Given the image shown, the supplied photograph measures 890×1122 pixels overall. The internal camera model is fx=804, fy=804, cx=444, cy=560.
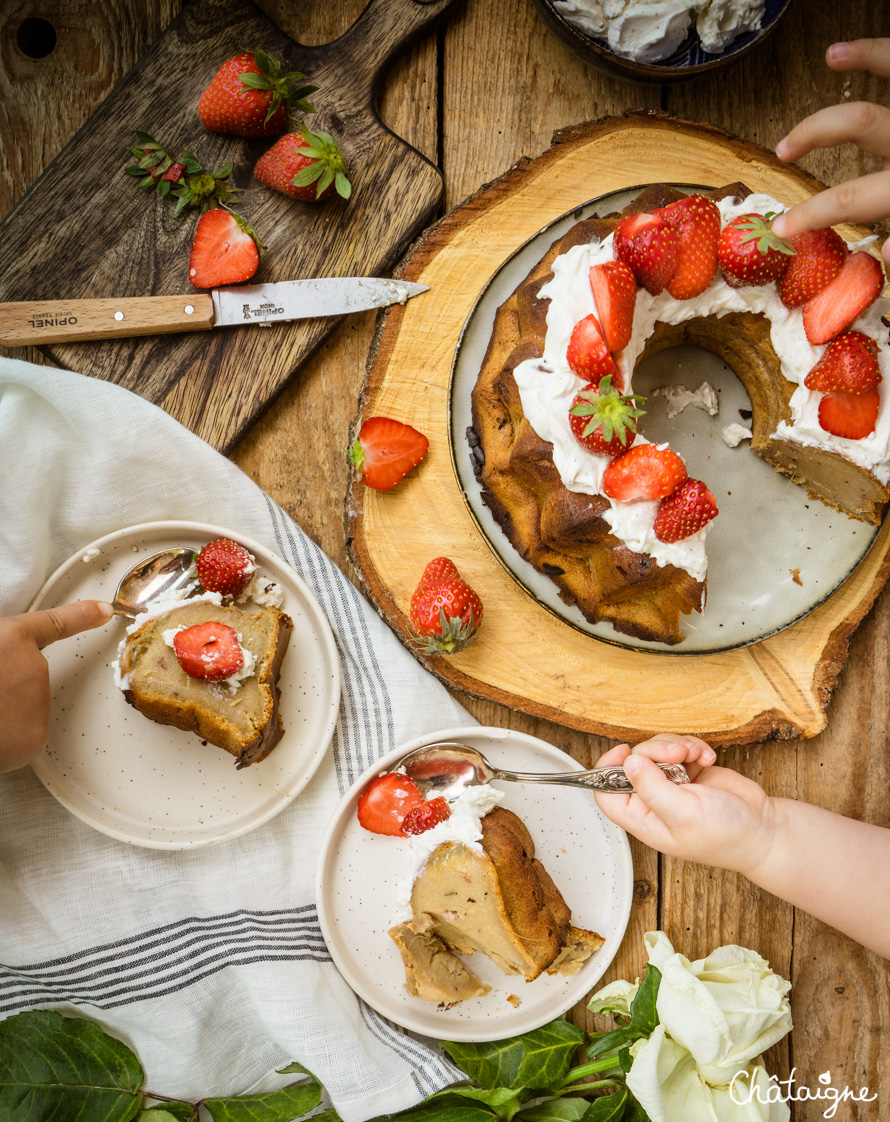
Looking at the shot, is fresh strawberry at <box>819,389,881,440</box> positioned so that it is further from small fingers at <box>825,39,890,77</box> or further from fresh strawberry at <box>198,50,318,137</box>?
fresh strawberry at <box>198,50,318,137</box>

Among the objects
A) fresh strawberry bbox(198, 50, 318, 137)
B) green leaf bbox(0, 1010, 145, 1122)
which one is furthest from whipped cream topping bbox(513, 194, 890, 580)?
green leaf bbox(0, 1010, 145, 1122)

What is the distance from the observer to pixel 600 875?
8.03 ft

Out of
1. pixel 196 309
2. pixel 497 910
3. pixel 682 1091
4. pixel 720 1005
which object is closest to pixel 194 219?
pixel 196 309

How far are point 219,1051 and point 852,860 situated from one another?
73.8 inches

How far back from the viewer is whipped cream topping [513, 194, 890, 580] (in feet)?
6.59

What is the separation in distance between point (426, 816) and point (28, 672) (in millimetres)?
1118

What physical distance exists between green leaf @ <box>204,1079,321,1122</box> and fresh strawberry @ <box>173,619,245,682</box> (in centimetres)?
123

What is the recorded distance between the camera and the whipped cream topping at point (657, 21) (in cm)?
219

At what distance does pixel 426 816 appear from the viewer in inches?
88.2

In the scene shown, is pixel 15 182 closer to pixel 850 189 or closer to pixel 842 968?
pixel 850 189

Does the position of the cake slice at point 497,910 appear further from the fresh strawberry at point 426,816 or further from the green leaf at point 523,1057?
the green leaf at point 523,1057

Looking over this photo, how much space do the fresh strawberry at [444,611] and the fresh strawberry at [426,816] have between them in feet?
1.40

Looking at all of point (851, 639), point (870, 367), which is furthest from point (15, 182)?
point (851, 639)

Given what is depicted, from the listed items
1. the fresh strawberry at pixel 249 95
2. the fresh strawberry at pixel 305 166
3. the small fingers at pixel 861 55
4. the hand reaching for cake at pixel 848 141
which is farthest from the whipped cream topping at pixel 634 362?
the fresh strawberry at pixel 249 95
